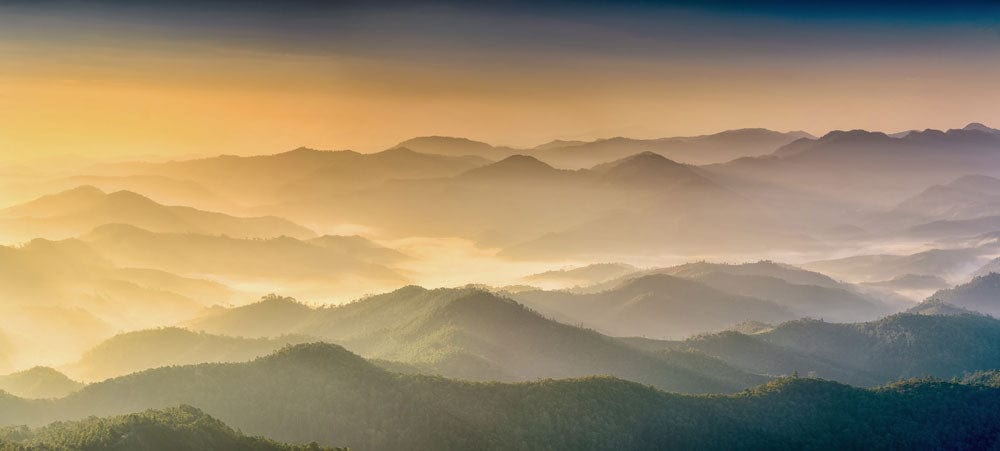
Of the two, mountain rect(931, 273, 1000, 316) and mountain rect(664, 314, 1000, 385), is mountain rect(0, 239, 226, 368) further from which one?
mountain rect(931, 273, 1000, 316)

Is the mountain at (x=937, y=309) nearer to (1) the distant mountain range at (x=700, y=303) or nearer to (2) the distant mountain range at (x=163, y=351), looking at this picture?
(1) the distant mountain range at (x=700, y=303)

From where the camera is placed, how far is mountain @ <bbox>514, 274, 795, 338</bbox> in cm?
14600

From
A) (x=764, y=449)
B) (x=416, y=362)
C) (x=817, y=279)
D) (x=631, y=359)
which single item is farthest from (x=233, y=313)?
(x=817, y=279)

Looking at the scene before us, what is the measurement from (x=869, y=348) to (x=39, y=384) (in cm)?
8686

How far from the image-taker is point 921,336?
114 metres

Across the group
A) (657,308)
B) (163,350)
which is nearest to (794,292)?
(657,308)

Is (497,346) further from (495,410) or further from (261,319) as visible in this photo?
(261,319)

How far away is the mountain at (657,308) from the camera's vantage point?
146 meters

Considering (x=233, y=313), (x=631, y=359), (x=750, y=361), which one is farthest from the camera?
(x=233, y=313)

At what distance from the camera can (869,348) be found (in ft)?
380

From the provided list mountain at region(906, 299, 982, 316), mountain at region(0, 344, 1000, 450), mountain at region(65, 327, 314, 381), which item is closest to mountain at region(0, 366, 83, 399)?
mountain at region(65, 327, 314, 381)

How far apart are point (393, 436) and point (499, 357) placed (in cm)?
3198

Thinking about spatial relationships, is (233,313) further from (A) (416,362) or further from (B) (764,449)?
(B) (764,449)

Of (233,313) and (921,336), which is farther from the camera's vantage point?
(233,313)
